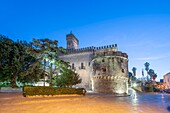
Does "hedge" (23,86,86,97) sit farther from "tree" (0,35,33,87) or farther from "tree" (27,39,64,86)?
"tree" (0,35,33,87)

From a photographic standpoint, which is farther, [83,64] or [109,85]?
[83,64]

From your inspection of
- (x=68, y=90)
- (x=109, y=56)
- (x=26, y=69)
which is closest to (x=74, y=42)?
(x=109, y=56)

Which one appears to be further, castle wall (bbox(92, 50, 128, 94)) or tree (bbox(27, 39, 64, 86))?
castle wall (bbox(92, 50, 128, 94))

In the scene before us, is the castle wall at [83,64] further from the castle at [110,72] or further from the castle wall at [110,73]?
the castle wall at [110,73]

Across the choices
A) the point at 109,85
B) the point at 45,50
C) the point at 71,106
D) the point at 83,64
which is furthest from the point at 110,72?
the point at 71,106

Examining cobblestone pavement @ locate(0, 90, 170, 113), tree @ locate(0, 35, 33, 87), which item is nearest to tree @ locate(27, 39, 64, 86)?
tree @ locate(0, 35, 33, 87)

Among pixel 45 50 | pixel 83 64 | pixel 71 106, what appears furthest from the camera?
pixel 83 64

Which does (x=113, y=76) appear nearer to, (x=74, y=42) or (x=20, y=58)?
(x=20, y=58)

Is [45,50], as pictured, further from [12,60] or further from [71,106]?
[71,106]

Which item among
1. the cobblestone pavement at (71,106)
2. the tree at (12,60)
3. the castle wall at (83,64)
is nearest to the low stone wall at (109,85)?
the castle wall at (83,64)

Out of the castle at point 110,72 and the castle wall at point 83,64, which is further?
the castle wall at point 83,64

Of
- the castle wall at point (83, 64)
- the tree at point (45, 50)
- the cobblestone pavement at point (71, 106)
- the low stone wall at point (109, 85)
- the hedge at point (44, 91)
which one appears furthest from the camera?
the castle wall at point (83, 64)

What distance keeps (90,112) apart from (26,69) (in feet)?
62.3

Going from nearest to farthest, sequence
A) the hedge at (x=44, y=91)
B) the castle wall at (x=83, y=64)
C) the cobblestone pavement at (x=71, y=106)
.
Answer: the cobblestone pavement at (x=71, y=106) → the hedge at (x=44, y=91) → the castle wall at (x=83, y=64)
